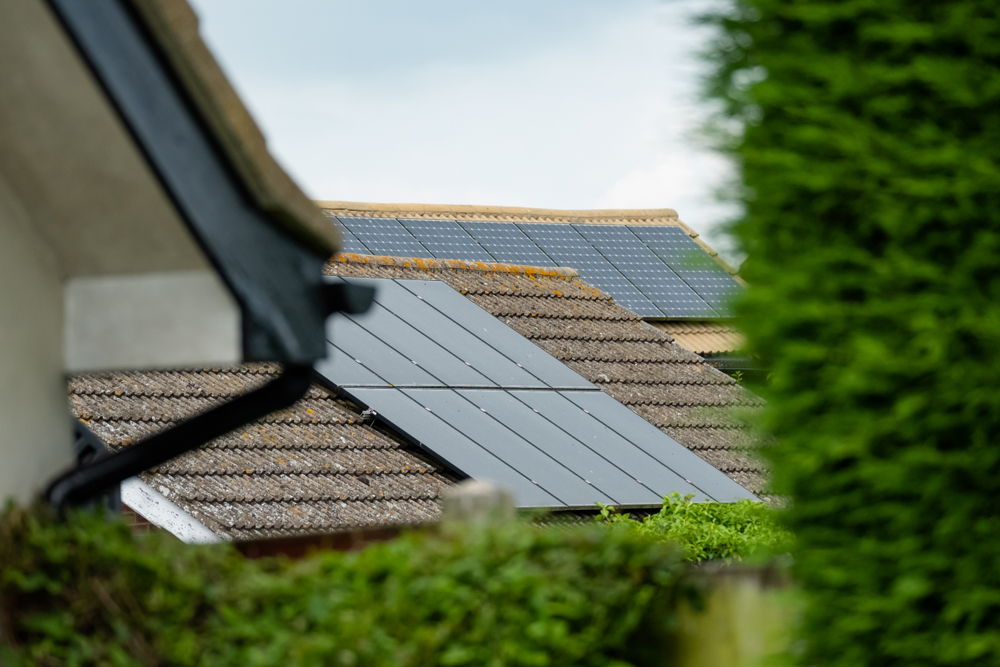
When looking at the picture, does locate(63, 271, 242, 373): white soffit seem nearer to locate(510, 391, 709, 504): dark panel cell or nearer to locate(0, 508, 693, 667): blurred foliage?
locate(0, 508, 693, 667): blurred foliage

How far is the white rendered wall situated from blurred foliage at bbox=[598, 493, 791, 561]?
15.1 ft

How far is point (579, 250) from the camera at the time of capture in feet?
68.4

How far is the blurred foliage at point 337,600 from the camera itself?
3018mm

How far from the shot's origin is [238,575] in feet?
10.5

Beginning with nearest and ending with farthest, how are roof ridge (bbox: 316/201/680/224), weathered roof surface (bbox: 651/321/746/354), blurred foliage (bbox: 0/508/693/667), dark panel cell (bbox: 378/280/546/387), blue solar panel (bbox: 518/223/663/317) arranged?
blurred foliage (bbox: 0/508/693/667), dark panel cell (bbox: 378/280/546/387), weathered roof surface (bbox: 651/321/746/354), blue solar panel (bbox: 518/223/663/317), roof ridge (bbox: 316/201/680/224)

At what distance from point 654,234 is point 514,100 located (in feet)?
90.4

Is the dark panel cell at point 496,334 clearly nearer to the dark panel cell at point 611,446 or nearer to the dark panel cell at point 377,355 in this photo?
the dark panel cell at point 611,446

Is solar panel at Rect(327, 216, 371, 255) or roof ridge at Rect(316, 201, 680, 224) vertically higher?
roof ridge at Rect(316, 201, 680, 224)

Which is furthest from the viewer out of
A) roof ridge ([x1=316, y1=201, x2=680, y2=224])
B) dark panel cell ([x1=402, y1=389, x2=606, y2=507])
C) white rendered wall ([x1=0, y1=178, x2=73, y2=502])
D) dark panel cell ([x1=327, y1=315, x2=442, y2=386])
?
roof ridge ([x1=316, y1=201, x2=680, y2=224])

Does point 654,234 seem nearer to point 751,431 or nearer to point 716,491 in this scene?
point 716,491

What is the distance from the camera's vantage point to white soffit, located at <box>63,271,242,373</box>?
346 cm

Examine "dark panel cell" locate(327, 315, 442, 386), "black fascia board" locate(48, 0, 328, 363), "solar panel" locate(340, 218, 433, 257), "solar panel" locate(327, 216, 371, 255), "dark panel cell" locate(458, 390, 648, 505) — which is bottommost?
"black fascia board" locate(48, 0, 328, 363)

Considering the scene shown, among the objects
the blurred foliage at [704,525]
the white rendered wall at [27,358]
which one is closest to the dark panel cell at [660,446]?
the blurred foliage at [704,525]

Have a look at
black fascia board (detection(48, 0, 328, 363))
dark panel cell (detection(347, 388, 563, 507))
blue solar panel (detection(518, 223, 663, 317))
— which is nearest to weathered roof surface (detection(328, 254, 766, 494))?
dark panel cell (detection(347, 388, 563, 507))
